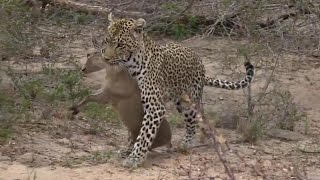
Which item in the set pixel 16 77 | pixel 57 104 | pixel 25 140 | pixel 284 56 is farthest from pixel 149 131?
pixel 284 56

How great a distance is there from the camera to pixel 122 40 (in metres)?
7.58

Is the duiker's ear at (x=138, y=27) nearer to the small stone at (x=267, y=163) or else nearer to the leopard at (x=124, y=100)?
the leopard at (x=124, y=100)

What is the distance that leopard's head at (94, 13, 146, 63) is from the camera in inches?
297

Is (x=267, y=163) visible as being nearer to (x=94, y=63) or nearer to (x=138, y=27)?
(x=138, y=27)

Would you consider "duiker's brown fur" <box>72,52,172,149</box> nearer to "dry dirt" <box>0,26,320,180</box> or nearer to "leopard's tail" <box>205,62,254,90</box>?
"dry dirt" <box>0,26,320,180</box>

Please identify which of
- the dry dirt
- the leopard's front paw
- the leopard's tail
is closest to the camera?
the dry dirt

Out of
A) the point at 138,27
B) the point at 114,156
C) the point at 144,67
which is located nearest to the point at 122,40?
the point at 138,27

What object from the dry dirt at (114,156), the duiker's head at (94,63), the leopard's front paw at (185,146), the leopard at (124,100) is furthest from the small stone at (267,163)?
the duiker's head at (94,63)

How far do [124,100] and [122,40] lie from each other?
544 mm

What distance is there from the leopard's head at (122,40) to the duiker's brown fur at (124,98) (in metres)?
0.10

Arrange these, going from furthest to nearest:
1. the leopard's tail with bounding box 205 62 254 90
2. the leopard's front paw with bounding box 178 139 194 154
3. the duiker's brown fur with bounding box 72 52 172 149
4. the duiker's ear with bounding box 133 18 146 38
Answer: the leopard's tail with bounding box 205 62 254 90 < the leopard's front paw with bounding box 178 139 194 154 < the duiker's ear with bounding box 133 18 146 38 < the duiker's brown fur with bounding box 72 52 172 149

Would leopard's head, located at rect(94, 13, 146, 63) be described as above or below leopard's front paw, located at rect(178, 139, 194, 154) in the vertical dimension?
above

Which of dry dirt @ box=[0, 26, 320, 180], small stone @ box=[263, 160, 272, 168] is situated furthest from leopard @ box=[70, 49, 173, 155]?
small stone @ box=[263, 160, 272, 168]

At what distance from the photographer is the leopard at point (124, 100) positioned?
749 cm
